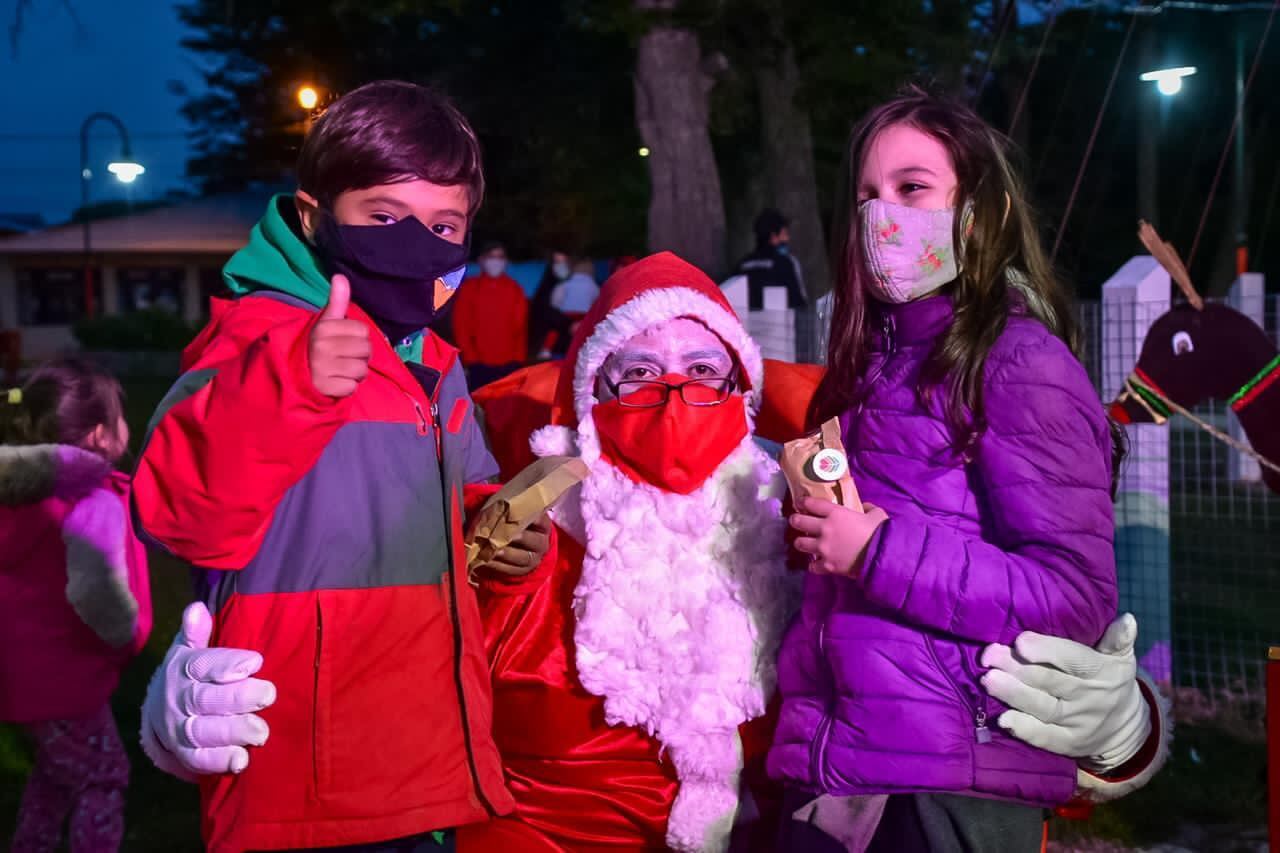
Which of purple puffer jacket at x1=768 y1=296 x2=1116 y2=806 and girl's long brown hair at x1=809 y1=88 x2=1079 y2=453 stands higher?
Answer: girl's long brown hair at x1=809 y1=88 x2=1079 y2=453

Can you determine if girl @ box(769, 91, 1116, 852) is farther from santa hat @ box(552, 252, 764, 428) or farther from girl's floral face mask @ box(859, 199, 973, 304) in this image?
santa hat @ box(552, 252, 764, 428)

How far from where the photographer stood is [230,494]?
216 cm

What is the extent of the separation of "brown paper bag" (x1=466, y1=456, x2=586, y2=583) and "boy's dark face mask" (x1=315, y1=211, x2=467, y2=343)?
1.25ft

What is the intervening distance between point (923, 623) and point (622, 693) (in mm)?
1039

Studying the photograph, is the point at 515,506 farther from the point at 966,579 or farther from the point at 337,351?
the point at 966,579

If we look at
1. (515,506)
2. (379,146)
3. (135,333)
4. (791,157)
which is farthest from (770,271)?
(135,333)

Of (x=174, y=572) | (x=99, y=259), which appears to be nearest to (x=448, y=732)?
(x=174, y=572)

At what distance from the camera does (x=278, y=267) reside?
8.08ft

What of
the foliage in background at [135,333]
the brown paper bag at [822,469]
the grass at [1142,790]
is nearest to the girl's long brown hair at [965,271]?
the brown paper bag at [822,469]

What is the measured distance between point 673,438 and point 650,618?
43cm

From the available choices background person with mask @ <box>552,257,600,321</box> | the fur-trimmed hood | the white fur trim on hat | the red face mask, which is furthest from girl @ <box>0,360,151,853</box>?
background person with mask @ <box>552,257,600,321</box>

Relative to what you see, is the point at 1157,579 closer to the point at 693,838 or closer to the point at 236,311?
the point at 693,838

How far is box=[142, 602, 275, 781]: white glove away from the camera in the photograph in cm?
232

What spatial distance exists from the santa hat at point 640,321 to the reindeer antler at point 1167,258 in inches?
118
